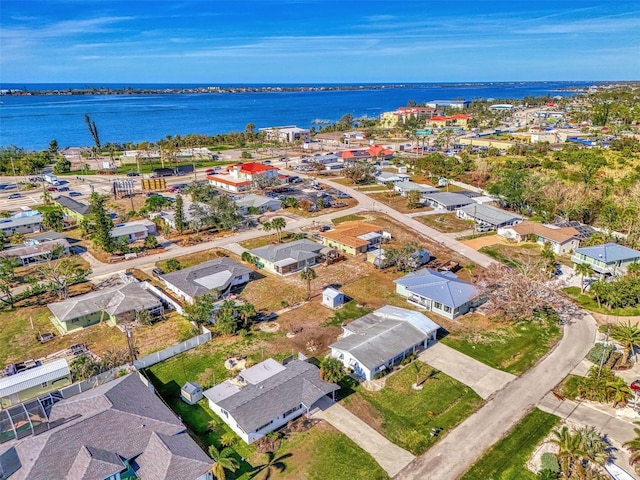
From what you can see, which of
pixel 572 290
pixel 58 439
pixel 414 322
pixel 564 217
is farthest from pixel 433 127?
pixel 58 439

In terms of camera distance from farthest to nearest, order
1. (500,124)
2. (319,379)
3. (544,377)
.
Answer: (500,124)
(544,377)
(319,379)

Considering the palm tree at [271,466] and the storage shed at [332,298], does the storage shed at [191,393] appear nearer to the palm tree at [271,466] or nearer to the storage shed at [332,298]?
the palm tree at [271,466]

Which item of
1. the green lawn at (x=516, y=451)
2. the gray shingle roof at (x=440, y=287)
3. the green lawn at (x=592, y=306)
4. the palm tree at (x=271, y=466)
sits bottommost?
the green lawn at (x=516, y=451)

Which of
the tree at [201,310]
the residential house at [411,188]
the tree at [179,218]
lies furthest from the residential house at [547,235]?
the tree at [179,218]

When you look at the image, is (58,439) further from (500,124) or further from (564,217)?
(500,124)

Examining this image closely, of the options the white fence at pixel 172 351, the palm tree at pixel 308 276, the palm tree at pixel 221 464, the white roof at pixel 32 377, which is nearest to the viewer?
the palm tree at pixel 221 464

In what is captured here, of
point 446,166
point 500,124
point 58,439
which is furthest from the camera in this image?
point 500,124

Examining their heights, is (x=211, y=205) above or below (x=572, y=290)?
above
